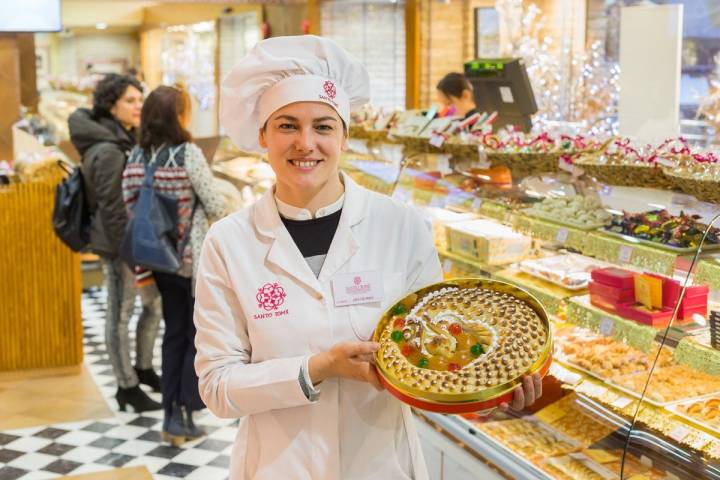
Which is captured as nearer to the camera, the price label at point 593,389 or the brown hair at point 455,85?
the price label at point 593,389

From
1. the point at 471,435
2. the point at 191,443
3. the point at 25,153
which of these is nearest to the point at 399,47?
the point at 25,153

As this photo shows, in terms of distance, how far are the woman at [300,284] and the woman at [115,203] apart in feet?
10.5

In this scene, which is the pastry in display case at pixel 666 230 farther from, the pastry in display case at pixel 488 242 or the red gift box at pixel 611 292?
the pastry in display case at pixel 488 242

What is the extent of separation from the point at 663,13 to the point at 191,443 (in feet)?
12.2

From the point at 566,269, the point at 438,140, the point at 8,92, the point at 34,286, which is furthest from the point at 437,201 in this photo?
the point at 8,92

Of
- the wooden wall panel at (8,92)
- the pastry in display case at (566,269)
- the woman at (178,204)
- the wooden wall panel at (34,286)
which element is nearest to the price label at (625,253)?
the pastry in display case at (566,269)

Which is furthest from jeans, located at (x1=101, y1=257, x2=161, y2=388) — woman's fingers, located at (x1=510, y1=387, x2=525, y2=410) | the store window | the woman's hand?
the store window

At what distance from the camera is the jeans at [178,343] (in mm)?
4887

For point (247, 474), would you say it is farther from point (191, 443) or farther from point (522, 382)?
point (191, 443)

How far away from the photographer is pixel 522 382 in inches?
77.4

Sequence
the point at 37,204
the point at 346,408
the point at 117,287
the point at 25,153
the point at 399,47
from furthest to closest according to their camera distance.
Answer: the point at 399,47, the point at 25,153, the point at 37,204, the point at 117,287, the point at 346,408

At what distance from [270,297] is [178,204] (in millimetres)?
2758

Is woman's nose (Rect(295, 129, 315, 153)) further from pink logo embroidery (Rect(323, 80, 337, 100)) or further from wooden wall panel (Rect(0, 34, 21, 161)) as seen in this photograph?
wooden wall panel (Rect(0, 34, 21, 161))

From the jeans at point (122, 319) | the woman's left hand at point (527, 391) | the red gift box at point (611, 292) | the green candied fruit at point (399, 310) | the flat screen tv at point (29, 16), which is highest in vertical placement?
the flat screen tv at point (29, 16)
